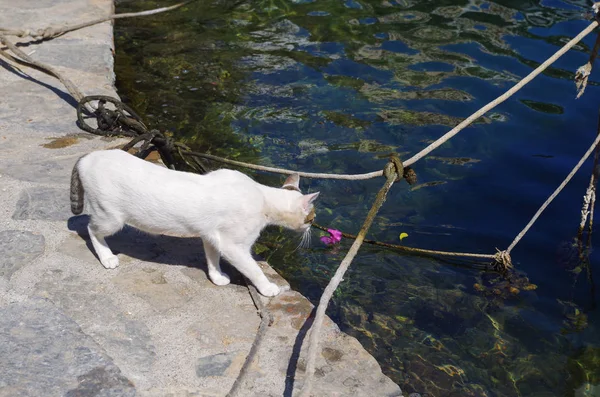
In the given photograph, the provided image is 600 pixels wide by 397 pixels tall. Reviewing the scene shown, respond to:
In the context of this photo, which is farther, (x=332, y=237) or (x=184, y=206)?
(x=332, y=237)

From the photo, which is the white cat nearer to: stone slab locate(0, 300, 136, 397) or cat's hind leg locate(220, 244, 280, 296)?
cat's hind leg locate(220, 244, 280, 296)

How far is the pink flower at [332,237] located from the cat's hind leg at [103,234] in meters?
1.68

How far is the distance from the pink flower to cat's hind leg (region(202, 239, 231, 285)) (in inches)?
49.4

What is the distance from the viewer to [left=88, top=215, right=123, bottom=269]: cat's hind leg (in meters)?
3.93

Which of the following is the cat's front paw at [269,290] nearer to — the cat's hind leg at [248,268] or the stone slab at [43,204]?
the cat's hind leg at [248,268]

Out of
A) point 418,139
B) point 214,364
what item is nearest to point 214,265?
point 214,364

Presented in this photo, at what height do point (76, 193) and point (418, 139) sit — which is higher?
point (76, 193)

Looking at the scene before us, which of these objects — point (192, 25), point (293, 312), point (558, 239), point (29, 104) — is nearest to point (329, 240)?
point (293, 312)

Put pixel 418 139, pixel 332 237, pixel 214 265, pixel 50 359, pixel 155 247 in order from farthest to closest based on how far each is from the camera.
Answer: pixel 418 139 < pixel 332 237 < pixel 155 247 < pixel 214 265 < pixel 50 359

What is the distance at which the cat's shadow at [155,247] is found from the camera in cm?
424

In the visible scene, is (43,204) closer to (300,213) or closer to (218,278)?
(218,278)

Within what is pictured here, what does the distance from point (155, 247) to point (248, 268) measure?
728mm

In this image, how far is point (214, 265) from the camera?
4.07 m

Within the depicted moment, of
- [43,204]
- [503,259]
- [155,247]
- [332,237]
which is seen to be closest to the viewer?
[155,247]
